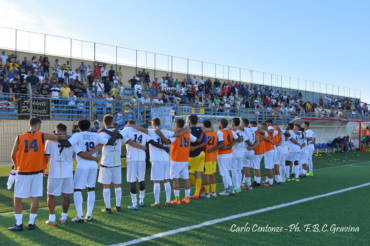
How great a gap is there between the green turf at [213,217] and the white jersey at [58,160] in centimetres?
98

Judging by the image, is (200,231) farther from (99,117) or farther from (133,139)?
(99,117)

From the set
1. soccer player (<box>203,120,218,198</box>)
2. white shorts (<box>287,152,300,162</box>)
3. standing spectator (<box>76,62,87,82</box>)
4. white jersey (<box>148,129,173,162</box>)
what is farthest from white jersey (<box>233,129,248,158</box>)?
standing spectator (<box>76,62,87,82</box>)

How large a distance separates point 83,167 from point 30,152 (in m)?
1.02

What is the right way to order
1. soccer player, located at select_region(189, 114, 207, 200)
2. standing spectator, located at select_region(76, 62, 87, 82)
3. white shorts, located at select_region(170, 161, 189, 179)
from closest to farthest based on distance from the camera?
white shorts, located at select_region(170, 161, 189, 179)
soccer player, located at select_region(189, 114, 207, 200)
standing spectator, located at select_region(76, 62, 87, 82)

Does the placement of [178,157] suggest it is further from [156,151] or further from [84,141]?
[84,141]

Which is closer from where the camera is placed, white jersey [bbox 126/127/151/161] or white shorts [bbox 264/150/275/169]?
white jersey [bbox 126/127/151/161]

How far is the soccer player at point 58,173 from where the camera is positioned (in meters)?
6.50

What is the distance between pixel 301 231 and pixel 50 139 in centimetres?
486

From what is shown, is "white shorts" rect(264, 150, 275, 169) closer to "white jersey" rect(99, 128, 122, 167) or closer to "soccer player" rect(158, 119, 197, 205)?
"soccer player" rect(158, 119, 197, 205)

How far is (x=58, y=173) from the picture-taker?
6504 mm

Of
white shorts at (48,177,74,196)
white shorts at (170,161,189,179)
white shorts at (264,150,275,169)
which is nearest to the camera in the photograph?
white shorts at (48,177,74,196)

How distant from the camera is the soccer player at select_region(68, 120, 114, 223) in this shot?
6.64 m

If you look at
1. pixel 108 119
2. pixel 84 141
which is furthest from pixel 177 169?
pixel 84 141

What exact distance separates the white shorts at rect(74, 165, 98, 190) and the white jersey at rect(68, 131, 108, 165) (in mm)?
123
